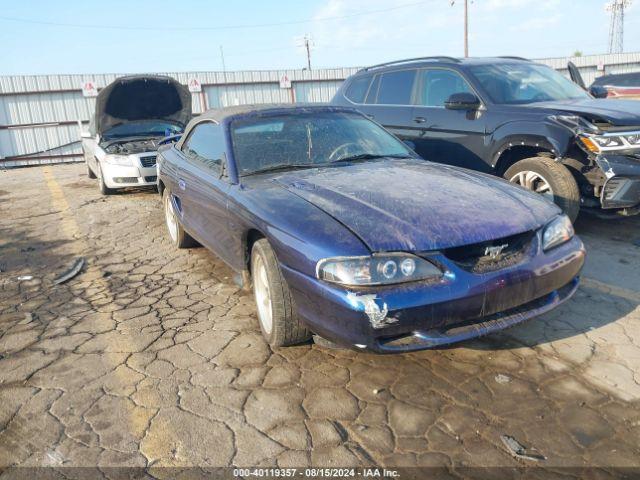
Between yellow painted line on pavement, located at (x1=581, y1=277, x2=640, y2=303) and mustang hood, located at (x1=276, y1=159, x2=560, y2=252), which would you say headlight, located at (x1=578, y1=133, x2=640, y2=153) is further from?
mustang hood, located at (x1=276, y1=159, x2=560, y2=252)

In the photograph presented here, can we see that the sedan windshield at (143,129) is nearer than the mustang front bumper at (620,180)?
No

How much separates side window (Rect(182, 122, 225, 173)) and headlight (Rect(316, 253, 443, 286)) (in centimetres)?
169

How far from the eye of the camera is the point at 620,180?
4594 mm

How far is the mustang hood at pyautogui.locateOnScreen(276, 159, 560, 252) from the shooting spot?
104 inches

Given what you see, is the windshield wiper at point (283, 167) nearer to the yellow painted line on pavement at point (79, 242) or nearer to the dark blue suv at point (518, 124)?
the yellow painted line on pavement at point (79, 242)

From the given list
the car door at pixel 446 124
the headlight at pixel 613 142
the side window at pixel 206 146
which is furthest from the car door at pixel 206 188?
the headlight at pixel 613 142

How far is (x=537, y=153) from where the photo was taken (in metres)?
5.23

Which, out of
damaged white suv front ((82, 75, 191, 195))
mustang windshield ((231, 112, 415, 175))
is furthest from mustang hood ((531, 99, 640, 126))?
damaged white suv front ((82, 75, 191, 195))

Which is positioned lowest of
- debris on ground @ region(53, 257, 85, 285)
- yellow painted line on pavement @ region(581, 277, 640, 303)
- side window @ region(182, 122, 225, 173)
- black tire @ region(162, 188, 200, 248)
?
yellow painted line on pavement @ region(581, 277, 640, 303)

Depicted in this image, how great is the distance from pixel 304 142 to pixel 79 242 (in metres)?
3.57

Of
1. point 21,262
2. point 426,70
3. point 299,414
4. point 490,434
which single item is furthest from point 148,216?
point 490,434

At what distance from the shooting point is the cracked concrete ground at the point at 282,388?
92.7 inches

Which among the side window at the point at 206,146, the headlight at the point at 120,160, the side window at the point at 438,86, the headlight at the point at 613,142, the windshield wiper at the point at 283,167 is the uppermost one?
the side window at the point at 438,86

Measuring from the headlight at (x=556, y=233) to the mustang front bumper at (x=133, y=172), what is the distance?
6.88 m
